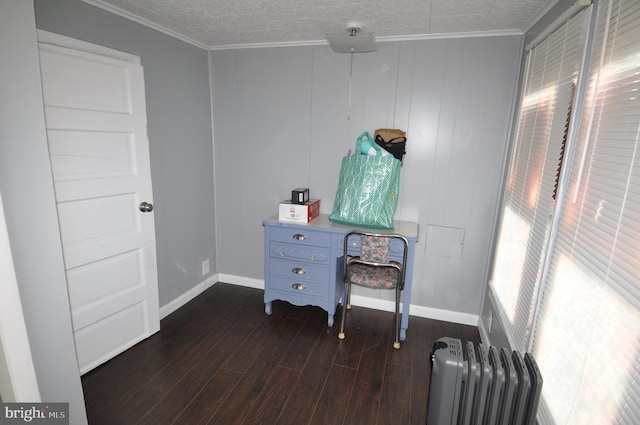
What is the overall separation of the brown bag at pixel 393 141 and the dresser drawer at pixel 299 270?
1.05 metres

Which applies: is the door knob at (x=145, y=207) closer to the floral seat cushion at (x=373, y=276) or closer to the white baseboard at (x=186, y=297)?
the white baseboard at (x=186, y=297)

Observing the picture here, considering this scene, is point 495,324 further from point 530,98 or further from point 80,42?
point 80,42

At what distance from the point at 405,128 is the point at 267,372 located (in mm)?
2061

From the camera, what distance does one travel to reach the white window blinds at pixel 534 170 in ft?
4.77

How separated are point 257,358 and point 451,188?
76.9 inches

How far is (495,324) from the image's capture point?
2.19m

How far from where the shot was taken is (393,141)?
2521mm

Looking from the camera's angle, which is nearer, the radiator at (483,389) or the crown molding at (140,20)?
the radiator at (483,389)

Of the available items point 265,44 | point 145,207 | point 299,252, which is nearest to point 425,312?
point 299,252

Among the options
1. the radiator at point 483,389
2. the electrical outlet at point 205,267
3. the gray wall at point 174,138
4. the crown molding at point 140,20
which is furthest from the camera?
the electrical outlet at point 205,267

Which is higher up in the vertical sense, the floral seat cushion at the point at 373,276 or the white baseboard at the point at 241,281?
the floral seat cushion at the point at 373,276

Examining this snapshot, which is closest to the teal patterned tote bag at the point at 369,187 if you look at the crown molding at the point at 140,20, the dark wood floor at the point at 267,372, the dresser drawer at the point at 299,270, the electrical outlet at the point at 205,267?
the dresser drawer at the point at 299,270

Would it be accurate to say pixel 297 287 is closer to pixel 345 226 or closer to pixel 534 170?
pixel 345 226

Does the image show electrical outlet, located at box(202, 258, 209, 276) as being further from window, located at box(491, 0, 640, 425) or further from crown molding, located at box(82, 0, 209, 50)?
window, located at box(491, 0, 640, 425)
